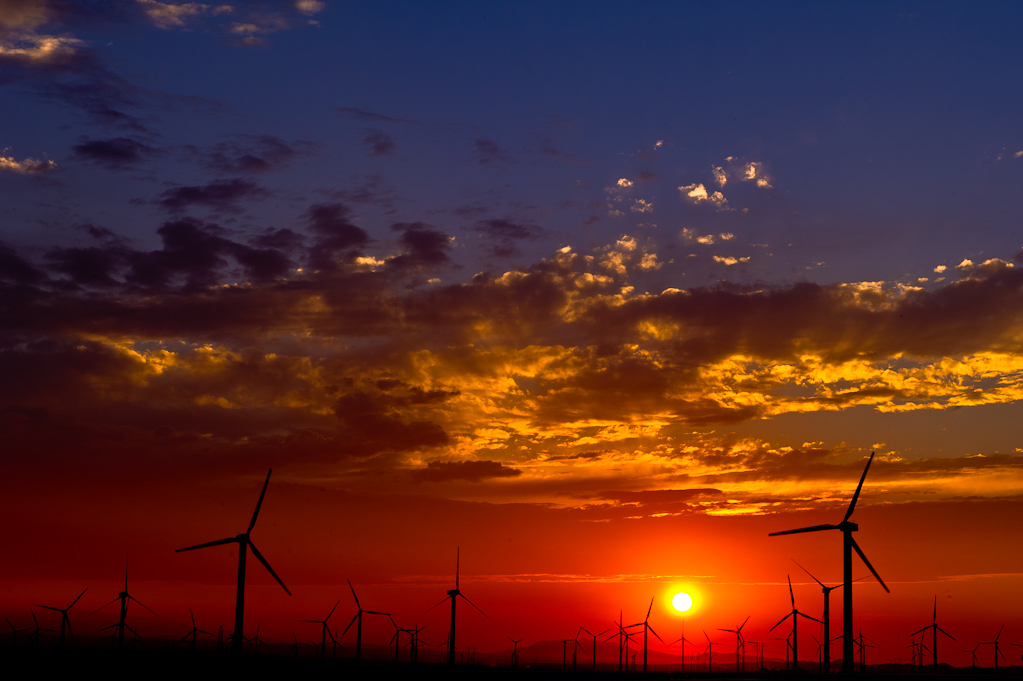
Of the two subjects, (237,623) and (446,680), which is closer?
(446,680)

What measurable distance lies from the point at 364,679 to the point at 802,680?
170 feet

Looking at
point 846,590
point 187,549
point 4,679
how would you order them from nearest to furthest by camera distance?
point 4,679
point 846,590
point 187,549

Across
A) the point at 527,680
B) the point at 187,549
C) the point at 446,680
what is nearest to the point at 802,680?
the point at 527,680

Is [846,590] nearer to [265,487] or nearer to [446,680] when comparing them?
[446,680]

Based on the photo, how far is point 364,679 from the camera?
91625 millimetres

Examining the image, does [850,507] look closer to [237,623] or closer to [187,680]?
[237,623]

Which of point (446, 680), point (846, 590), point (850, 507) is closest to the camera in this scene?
point (446, 680)

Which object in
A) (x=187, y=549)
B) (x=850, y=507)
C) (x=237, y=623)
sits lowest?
(x=237, y=623)

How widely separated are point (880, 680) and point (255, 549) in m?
113

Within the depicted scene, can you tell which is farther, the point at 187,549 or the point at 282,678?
the point at 187,549

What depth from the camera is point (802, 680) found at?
334ft

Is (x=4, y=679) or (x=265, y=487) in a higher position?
(x=265, y=487)

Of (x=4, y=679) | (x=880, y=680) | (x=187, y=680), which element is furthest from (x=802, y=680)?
(x=4, y=679)

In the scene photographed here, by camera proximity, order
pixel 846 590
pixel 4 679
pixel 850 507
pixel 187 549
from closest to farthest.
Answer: pixel 4 679
pixel 846 590
pixel 850 507
pixel 187 549
